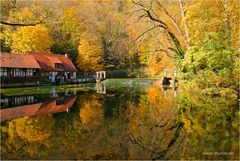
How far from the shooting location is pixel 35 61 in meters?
40.5

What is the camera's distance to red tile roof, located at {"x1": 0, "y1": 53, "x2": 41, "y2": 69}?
35.4 m

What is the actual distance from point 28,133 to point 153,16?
76.3 ft

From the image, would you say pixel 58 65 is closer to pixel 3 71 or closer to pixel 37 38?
pixel 37 38

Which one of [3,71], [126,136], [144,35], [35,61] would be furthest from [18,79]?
[126,136]

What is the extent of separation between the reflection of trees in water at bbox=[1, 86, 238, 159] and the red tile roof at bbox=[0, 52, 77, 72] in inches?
1033

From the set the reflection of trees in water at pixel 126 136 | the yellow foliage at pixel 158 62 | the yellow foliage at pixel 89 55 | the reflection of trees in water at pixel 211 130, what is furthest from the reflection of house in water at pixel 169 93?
the yellow foliage at pixel 89 55

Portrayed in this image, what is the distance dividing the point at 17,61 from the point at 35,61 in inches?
130

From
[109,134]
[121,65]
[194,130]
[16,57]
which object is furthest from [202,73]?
[121,65]

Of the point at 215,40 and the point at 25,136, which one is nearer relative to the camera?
the point at 25,136

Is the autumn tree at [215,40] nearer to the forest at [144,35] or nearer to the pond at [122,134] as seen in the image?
the forest at [144,35]

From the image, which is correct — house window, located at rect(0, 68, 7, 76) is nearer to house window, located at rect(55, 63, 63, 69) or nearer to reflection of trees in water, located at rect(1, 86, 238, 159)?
house window, located at rect(55, 63, 63, 69)

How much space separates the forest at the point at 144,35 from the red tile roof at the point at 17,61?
8.92ft

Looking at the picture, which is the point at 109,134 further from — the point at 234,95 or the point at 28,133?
the point at 234,95

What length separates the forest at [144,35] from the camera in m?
18.5
